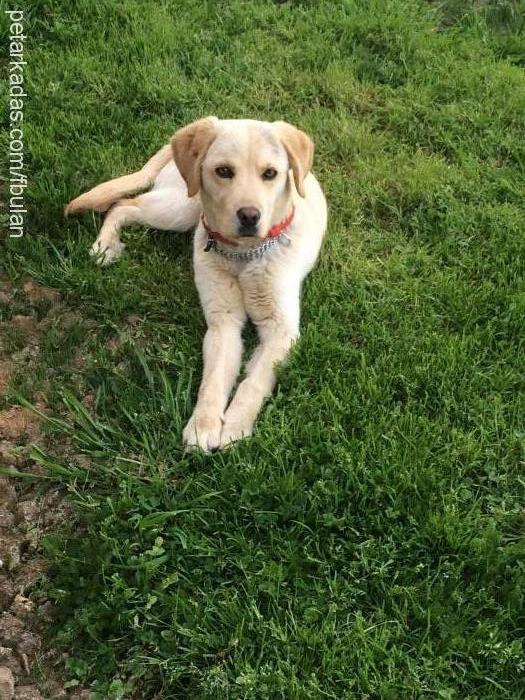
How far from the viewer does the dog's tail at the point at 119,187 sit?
405cm

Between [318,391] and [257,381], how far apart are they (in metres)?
0.27

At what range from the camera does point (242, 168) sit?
3.24m

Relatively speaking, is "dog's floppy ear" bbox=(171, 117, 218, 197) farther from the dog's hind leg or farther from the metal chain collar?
the dog's hind leg

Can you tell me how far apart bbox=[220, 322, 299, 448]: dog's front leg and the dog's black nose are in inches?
20.1

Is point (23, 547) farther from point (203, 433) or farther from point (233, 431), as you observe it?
point (233, 431)

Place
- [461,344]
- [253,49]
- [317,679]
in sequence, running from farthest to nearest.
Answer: [253,49]
[461,344]
[317,679]

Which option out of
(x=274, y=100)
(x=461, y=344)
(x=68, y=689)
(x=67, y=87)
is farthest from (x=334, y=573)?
(x=67, y=87)

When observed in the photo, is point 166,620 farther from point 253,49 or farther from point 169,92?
point 253,49

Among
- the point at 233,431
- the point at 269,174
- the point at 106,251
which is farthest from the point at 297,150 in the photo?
the point at 233,431

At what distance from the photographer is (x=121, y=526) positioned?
2.71 m

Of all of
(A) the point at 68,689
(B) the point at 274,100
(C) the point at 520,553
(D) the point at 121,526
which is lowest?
(A) the point at 68,689

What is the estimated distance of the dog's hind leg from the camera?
392 centimetres

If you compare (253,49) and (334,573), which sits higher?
(253,49)

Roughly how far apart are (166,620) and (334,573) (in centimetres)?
61
